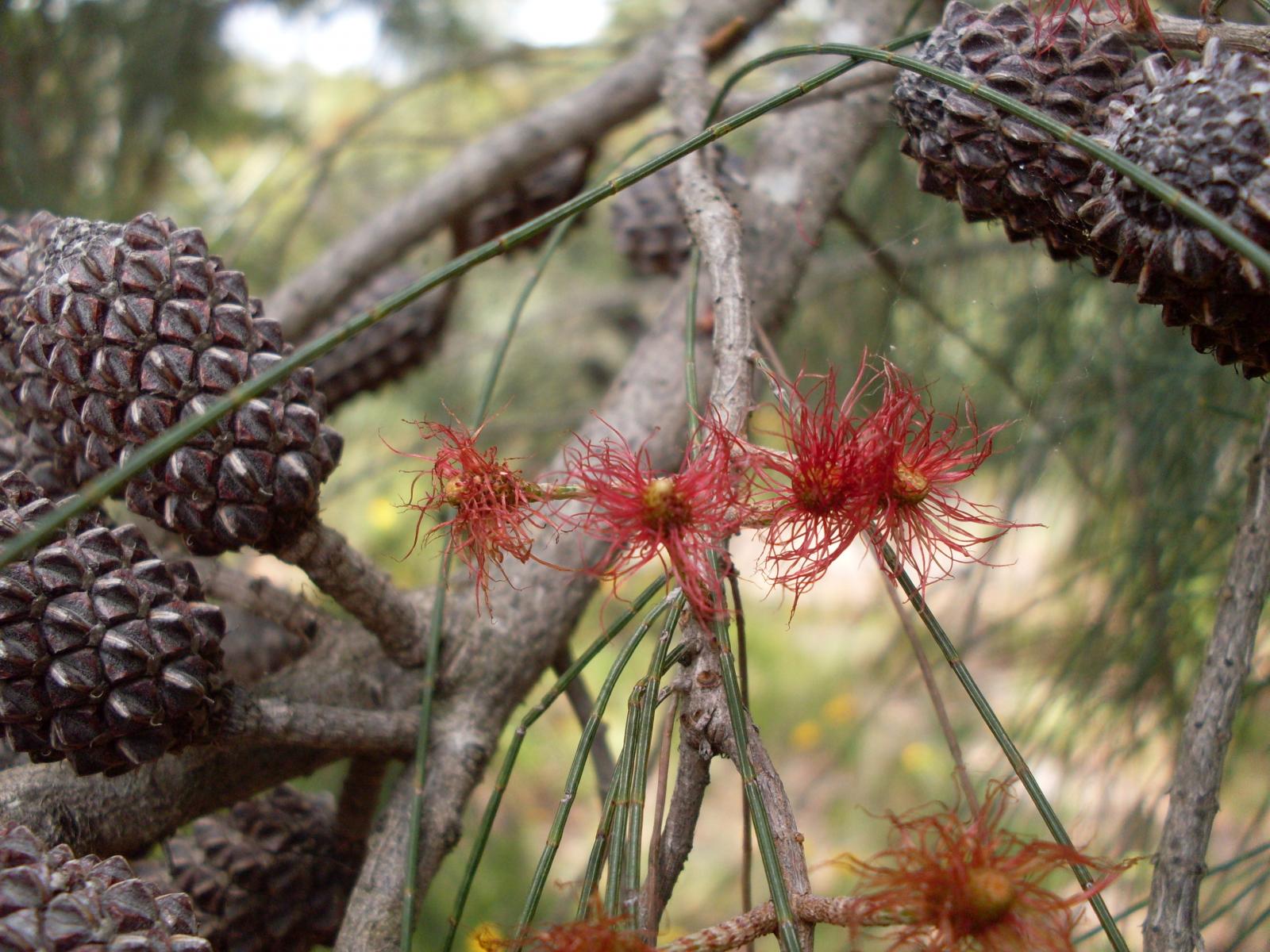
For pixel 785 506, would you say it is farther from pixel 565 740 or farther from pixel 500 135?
pixel 565 740

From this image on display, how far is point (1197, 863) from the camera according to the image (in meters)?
0.50

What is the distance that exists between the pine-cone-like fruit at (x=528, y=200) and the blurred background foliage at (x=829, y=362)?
0.34ft

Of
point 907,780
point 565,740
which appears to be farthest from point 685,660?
point 907,780

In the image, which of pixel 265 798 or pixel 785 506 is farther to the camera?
pixel 265 798

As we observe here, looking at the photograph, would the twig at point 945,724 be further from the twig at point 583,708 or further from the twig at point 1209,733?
the twig at point 583,708

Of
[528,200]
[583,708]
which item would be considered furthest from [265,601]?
[528,200]

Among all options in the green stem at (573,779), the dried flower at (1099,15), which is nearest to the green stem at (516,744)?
the green stem at (573,779)

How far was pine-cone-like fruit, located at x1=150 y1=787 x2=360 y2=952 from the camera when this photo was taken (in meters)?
0.64

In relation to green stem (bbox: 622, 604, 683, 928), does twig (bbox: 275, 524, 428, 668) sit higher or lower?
higher

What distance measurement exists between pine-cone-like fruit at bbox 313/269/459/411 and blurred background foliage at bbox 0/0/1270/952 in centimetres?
8

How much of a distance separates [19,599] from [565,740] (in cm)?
183

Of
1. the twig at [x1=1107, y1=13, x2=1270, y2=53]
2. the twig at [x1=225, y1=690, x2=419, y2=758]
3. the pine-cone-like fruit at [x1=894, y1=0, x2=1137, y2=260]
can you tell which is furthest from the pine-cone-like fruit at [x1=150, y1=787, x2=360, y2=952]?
the twig at [x1=1107, y1=13, x2=1270, y2=53]

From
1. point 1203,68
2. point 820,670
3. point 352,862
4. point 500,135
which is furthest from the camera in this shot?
point 820,670

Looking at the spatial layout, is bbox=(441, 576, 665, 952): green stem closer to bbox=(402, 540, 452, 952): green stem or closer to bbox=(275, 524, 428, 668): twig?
bbox=(402, 540, 452, 952): green stem
